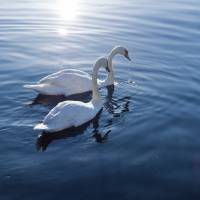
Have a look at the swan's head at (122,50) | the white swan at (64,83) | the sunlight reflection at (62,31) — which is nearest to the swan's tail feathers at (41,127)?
the white swan at (64,83)

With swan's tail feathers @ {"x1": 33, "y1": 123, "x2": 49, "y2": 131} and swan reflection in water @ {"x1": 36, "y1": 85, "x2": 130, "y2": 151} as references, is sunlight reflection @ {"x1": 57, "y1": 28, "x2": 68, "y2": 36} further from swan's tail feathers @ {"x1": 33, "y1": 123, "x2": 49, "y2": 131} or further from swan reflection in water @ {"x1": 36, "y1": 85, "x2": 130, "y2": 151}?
swan's tail feathers @ {"x1": 33, "y1": 123, "x2": 49, "y2": 131}

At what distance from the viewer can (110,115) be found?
12.8 m

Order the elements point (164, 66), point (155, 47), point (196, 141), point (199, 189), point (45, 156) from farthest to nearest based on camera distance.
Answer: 1. point (155, 47)
2. point (164, 66)
3. point (196, 141)
4. point (45, 156)
5. point (199, 189)

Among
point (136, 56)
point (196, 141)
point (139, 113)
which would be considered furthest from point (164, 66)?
point (196, 141)

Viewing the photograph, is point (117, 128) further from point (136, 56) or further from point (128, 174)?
point (136, 56)

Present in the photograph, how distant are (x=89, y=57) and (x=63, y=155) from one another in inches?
295

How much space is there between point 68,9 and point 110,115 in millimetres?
13231

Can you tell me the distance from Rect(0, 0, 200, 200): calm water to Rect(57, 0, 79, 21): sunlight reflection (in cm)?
64

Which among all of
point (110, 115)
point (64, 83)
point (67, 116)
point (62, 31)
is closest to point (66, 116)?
Result: point (67, 116)

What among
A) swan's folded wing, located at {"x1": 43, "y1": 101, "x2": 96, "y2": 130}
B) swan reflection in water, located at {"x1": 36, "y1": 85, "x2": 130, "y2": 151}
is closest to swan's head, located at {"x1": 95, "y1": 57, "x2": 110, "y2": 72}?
swan reflection in water, located at {"x1": 36, "y1": 85, "x2": 130, "y2": 151}

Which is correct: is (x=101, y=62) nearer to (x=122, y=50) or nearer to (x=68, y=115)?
(x=122, y=50)

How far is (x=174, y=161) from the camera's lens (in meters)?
10.5

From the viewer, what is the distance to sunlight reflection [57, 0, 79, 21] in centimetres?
2367

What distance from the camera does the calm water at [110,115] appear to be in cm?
956
